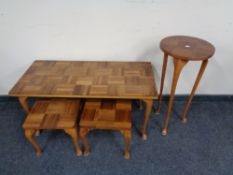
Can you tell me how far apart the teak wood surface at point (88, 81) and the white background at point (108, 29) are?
4.9 inches

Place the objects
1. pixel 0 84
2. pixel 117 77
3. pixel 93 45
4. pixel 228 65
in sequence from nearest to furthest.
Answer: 1. pixel 117 77
2. pixel 93 45
3. pixel 228 65
4. pixel 0 84

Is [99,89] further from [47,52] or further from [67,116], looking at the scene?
[47,52]

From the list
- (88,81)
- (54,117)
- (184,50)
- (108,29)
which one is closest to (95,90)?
(88,81)

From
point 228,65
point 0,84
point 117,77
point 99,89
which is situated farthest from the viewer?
point 0,84

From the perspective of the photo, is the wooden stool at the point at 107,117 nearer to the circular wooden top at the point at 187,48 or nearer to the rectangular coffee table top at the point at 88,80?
the rectangular coffee table top at the point at 88,80

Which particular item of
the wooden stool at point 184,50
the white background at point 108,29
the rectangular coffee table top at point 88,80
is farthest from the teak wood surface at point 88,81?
the wooden stool at point 184,50

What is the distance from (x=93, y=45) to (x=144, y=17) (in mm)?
489

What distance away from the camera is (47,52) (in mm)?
1555

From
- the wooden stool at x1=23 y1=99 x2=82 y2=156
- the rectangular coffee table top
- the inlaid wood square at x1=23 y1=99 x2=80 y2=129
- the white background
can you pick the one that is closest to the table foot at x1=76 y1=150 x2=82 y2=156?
the wooden stool at x1=23 y1=99 x2=82 y2=156

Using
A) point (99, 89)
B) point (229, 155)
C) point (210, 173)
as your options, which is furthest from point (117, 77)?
point (229, 155)

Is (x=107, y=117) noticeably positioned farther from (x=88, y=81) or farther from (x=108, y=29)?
(x=108, y=29)

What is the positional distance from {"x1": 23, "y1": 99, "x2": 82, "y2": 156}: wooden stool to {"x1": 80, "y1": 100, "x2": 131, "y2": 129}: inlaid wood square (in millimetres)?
86

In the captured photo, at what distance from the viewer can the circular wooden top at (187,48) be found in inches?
42.4

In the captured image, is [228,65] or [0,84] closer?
[228,65]
